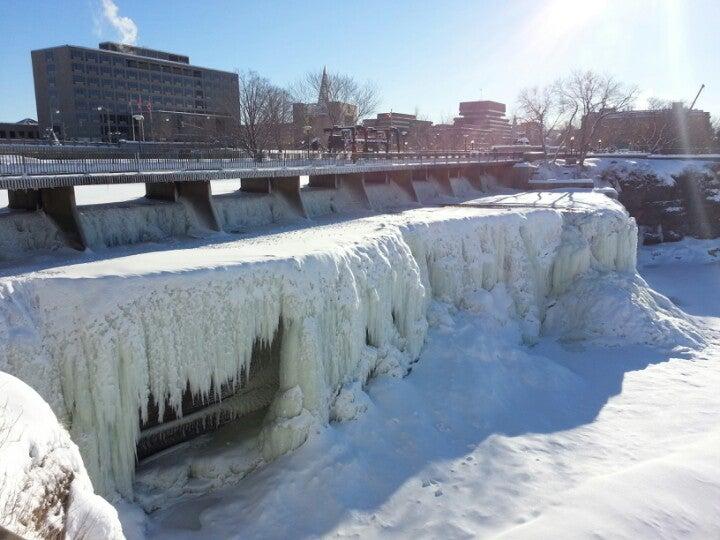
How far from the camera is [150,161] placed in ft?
56.3

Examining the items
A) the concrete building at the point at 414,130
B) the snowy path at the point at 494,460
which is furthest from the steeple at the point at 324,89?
the snowy path at the point at 494,460

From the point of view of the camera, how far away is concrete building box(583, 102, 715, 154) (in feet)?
201

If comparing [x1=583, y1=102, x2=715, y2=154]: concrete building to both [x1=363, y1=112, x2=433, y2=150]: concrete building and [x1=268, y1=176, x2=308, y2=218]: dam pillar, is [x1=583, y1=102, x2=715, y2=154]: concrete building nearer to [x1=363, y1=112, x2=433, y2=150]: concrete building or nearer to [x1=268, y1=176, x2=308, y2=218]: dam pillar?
[x1=363, y1=112, x2=433, y2=150]: concrete building

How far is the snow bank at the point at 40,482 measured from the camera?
15.1 feet

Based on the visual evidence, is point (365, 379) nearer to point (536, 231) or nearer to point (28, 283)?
point (28, 283)

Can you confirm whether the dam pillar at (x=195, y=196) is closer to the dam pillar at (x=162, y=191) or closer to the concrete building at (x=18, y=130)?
the dam pillar at (x=162, y=191)

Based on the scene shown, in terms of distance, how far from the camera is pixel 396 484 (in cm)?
1180

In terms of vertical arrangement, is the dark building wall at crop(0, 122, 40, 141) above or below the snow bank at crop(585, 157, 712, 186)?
above

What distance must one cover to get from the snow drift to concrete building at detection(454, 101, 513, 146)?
9811cm

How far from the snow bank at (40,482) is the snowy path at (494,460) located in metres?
5.47

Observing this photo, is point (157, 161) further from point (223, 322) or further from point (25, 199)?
point (223, 322)

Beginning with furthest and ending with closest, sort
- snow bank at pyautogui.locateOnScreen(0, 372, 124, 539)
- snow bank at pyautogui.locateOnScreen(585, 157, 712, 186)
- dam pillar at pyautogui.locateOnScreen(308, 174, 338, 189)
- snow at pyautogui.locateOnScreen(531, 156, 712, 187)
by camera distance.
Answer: snow at pyautogui.locateOnScreen(531, 156, 712, 187)
snow bank at pyautogui.locateOnScreen(585, 157, 712, 186)
dam pillar at pyautogui.locateOnScreen(308, 174, 338, 189)
snow bank at pyautogui.locateOnScreen(0, 372, 124, 539)

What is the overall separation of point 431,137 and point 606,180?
4419cm

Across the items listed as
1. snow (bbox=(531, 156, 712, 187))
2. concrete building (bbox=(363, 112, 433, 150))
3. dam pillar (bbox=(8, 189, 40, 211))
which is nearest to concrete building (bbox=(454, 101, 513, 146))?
concrete building (bbox=(363, 112, 433, 150))
